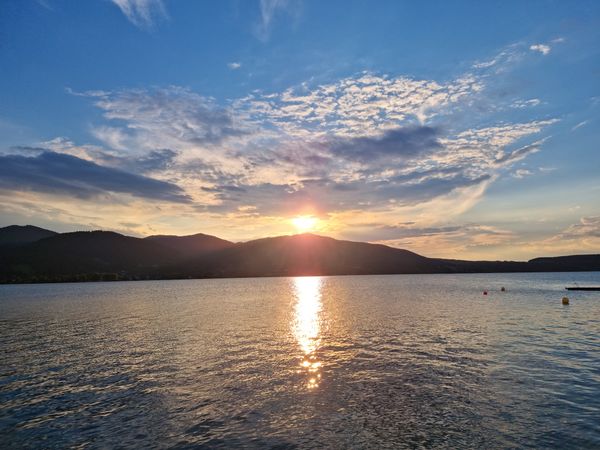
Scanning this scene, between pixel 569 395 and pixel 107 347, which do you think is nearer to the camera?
pixel 569 395

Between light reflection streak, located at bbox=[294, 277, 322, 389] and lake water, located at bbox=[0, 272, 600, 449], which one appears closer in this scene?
lake water, located at bbox=[0, 272, 600, 449]

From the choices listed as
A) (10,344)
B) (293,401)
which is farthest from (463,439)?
(10,344)

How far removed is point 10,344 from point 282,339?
1511 inches

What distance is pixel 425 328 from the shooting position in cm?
6025

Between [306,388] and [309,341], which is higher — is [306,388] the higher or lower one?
the lower one

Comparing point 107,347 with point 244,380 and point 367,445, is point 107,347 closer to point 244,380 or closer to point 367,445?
point 244,380

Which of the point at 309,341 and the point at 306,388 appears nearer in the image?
the point at 306,388

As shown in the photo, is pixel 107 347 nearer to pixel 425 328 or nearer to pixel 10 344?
pixel 10 344

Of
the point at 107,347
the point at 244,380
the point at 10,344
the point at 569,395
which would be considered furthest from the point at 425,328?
the point at 10,344

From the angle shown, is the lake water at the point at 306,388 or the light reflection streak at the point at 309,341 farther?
the light reflection streak at the point at 309,341

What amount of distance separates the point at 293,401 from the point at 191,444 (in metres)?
8.90

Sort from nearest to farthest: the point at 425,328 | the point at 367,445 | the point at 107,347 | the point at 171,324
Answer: the point at 367,445
the point at 107,347
the point at 425,328
the point at 171,324

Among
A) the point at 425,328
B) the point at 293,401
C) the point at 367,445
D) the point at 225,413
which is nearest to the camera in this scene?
the point at 367,445

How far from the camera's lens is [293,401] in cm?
2789
